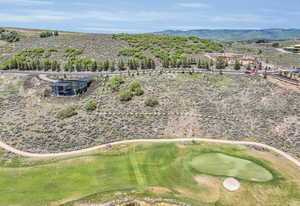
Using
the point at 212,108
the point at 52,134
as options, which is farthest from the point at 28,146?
the point at 212,108

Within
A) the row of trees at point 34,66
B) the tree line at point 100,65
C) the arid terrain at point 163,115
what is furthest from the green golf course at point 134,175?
the row of trees at point 34,66

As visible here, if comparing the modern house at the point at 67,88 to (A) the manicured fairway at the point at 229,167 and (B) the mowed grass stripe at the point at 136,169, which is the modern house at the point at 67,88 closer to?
(B) the mowed grass stripe at the point at 136,169

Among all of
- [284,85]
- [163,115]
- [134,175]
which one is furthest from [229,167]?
[284,85]

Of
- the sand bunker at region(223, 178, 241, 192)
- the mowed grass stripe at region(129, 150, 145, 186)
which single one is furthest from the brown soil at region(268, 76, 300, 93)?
the mowed grass stripe at region(129, 150, 145, 186)

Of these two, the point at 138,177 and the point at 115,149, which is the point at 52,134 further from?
the point at 138,177

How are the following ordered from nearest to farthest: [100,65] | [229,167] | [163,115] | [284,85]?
1. [229,167]
2. [163,115]
3. [284,85]
4. [100,65]

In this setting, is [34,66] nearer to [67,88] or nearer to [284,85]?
[67,88]

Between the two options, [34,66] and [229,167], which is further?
[34,66]
